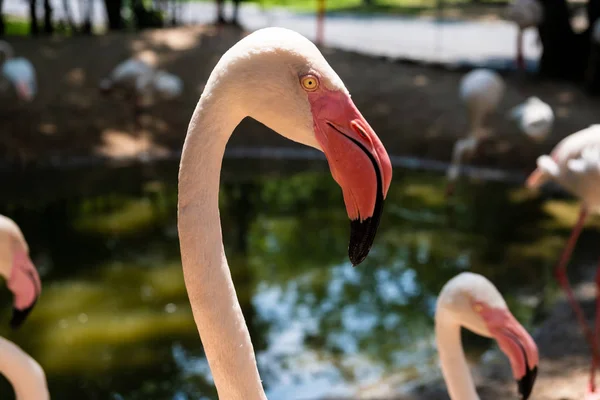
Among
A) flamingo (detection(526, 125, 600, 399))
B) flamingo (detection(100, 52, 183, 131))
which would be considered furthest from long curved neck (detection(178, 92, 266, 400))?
flamingo (detection(100, 52, 183, 131))

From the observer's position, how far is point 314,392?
491 cm

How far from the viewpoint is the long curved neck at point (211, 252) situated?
66.9 inches

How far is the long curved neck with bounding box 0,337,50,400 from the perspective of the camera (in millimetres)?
2828

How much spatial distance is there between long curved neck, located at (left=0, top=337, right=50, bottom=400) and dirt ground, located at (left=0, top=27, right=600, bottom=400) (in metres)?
7.16

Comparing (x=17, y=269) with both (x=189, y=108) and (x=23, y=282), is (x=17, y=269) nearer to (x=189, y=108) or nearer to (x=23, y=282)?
(x=23, y=282)

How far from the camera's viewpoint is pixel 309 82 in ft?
5.30

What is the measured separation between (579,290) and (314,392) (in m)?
2.63

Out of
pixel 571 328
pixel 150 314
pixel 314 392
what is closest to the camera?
pixel 314 392

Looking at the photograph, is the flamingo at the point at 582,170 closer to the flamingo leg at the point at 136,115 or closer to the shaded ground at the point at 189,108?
the shaded ground at the point at 189,108

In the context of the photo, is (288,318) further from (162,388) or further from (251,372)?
(251,372)

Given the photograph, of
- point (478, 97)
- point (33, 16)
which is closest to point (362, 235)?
point (478, 97)

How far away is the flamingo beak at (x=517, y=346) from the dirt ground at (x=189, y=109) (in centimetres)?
681

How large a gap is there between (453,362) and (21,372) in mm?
1732

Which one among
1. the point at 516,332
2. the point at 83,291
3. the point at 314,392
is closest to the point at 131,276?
the point at 83,291
